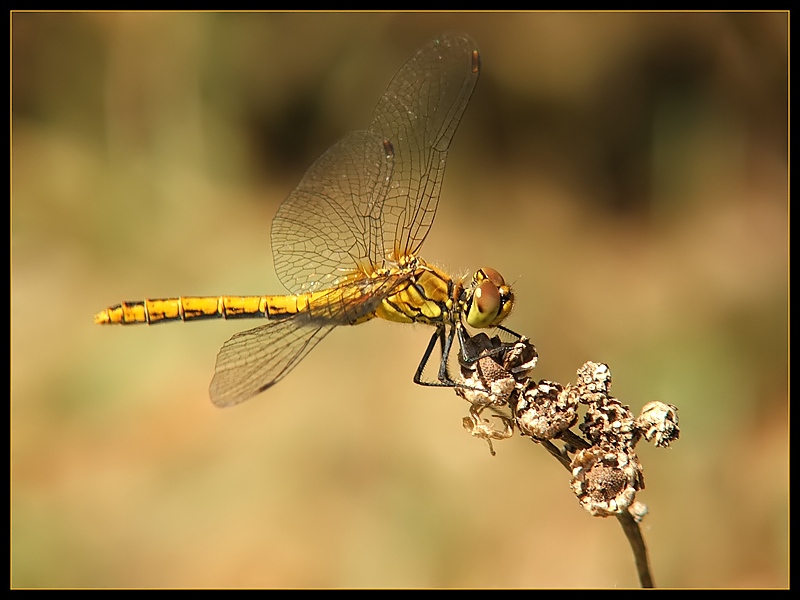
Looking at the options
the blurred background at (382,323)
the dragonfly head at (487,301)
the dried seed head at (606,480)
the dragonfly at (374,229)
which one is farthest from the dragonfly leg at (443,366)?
the blurred background at (382,323)

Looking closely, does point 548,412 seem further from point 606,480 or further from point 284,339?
point 284,339

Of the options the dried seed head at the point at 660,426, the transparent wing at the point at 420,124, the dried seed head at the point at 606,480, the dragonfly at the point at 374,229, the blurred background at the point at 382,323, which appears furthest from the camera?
the blurred background at the point at 382,323

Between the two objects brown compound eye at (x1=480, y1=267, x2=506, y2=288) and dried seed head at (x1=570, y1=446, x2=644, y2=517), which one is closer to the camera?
dried seed head at (x1=570, y1=446, x2=644, y2=517)

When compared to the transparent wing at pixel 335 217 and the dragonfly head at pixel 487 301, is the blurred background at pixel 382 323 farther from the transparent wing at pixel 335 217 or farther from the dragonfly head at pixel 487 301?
the dragonfly head at pixel 487 301

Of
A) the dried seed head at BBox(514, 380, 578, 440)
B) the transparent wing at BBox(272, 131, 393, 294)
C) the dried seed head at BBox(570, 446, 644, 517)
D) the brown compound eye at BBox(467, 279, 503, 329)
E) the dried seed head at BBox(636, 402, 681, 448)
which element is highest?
the transparent wing at BBox(272, 131, 393, 294)

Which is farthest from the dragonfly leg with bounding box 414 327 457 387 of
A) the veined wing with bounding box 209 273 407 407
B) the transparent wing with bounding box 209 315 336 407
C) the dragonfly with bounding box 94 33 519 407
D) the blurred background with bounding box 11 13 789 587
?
the blurred background with bounding box 11 13 789 587

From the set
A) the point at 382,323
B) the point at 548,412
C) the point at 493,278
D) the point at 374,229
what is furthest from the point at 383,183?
the point at 382,323

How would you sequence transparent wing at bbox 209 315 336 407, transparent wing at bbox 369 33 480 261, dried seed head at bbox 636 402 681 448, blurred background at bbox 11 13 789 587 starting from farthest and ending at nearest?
blurred background at bbox 11 13 789 587 < transparent wing at bbox 369 33 480 261 < transparent wing at bbox 209 315 336 407 < dried seed head at bbox 636 402 681 448

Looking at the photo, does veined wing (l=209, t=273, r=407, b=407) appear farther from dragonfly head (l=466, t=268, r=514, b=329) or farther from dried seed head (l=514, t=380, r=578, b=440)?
dried seed head (l=514, t=380, r=578, b=440)
